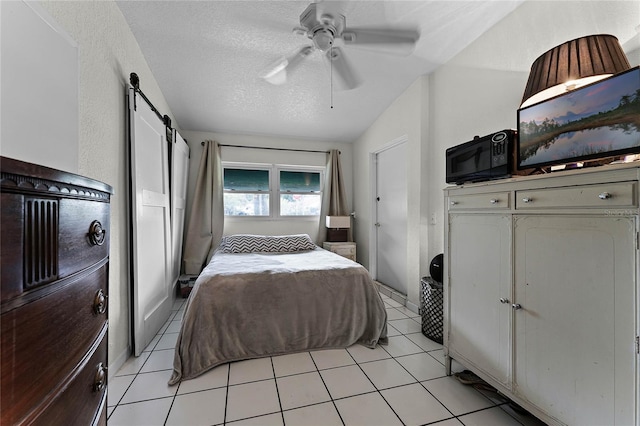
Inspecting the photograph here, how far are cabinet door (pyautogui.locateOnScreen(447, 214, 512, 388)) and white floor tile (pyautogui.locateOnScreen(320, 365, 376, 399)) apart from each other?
0.65m

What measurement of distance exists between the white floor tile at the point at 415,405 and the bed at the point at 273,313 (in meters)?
0.54

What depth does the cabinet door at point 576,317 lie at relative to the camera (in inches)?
38.8

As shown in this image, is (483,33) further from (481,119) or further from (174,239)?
(174,239)

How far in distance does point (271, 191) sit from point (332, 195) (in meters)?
1.05

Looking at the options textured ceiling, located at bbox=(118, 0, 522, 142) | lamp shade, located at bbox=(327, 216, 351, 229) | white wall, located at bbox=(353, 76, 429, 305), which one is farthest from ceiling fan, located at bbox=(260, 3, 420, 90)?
lamp shade, located at bbox=(327, 216, 351, 229)

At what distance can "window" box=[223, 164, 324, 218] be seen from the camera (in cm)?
427

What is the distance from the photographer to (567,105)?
124cm

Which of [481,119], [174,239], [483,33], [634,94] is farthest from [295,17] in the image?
[174,239]

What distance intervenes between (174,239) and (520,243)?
3.41 metres

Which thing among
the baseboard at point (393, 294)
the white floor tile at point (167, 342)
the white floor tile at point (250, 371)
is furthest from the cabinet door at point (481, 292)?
the white floor tile at point (167, 342)

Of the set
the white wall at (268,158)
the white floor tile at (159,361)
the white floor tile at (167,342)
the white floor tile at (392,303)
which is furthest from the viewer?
the white wall at (268,158)

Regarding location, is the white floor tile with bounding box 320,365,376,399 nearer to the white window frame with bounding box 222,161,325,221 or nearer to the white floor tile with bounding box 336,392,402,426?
the white floor tile with bounding box 336,392,402,426

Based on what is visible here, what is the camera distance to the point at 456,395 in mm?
1628

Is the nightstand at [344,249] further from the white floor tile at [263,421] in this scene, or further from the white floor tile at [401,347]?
the white floor tile at [263,421]
